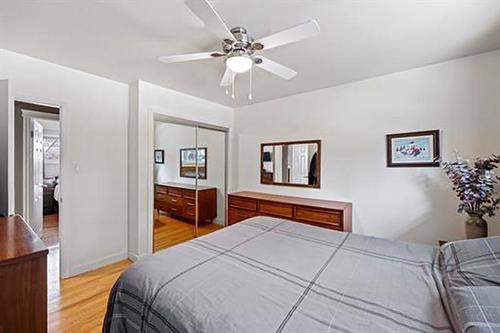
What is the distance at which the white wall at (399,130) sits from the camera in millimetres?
2293

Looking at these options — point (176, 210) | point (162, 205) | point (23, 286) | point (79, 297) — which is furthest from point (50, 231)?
point (23, 286)

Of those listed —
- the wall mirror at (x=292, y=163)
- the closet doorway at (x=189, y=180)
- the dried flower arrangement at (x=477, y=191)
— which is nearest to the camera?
the dried flower arrangement at (x=477, y=191)

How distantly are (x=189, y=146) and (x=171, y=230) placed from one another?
4.80 ft

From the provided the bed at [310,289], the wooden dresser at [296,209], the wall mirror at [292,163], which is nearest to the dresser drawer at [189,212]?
the wooden dresser at [296,209]

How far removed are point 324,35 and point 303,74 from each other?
84 cm

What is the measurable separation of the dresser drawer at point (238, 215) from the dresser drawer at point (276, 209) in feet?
0.56

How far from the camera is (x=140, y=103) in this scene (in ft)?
9.89

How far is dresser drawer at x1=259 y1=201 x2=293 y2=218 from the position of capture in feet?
10.3

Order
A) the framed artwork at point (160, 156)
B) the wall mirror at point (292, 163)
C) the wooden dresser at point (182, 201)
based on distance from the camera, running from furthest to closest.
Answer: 1. the wooden dresser at point (182, 201)
2. the framed artwork at point (160, 156)
3. the wall mirror at point (292, 163)

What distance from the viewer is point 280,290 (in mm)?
1100

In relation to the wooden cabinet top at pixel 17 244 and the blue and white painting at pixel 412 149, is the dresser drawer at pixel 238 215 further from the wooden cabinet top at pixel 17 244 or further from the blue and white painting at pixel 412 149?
the wooden cabinet top at pixel 17 244

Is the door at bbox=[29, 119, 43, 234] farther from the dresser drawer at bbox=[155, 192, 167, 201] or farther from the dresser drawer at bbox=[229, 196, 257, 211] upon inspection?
the dresser drawer at bbox=[229, 196, 257, 211]

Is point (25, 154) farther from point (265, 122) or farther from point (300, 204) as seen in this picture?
point (300, 204)

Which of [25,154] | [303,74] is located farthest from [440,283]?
[25,154]
